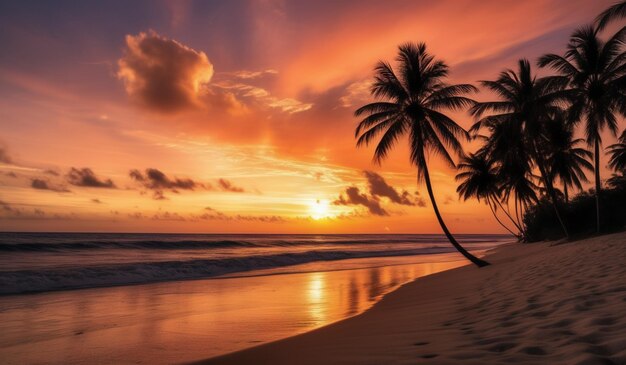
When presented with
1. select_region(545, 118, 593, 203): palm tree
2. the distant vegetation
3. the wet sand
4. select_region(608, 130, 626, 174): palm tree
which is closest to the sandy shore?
the wet sand

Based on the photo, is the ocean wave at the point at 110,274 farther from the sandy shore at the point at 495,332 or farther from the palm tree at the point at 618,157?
the palm tree at the point at 618,157

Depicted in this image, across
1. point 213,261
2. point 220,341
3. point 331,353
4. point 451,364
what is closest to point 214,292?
point 220,341

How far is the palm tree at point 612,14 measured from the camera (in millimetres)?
14920

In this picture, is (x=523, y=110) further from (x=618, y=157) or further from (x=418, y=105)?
(x=618, y=157)

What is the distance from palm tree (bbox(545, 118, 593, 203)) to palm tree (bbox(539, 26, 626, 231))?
354cm

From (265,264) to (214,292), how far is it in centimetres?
1416

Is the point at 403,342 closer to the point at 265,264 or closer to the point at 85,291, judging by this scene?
the point at 85,291

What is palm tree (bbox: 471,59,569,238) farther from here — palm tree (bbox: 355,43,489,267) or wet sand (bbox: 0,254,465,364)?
wet sand (bbox: 0,254,465,364)

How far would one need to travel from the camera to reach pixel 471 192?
36.7 meters

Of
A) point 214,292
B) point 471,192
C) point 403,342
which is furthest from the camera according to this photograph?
point 471,192

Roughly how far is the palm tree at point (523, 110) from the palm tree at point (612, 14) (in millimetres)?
4218

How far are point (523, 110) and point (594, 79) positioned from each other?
3492mm

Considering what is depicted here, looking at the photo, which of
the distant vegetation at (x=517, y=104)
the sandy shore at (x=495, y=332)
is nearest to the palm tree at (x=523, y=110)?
the distant vegetation at (x=517, y=104)

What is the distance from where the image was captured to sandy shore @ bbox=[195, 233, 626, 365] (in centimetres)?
342
